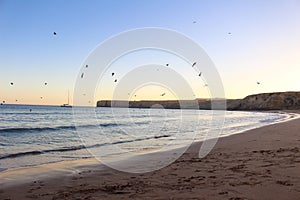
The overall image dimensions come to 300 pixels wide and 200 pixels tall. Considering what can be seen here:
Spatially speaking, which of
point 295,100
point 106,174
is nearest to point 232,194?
point 106,174

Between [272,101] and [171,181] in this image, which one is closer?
[171,181]

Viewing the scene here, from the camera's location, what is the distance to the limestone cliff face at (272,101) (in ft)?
449

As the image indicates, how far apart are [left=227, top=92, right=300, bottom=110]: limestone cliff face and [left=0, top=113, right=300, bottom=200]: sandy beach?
138 metres

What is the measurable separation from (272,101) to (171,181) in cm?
14693

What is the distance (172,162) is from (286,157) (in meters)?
3.76

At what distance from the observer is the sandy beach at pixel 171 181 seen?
19.4 ft

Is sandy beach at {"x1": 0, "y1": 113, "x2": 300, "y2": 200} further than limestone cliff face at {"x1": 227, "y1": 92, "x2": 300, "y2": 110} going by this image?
No

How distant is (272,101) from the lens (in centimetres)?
14212

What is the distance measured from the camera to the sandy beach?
5.91 meters

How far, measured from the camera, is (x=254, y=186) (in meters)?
6.23

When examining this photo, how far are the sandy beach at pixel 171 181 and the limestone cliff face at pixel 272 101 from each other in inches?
5445

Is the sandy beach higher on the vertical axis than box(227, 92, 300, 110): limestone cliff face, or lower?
lower

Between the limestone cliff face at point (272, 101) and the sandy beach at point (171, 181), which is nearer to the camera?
the sandy beach at point (171, 181)

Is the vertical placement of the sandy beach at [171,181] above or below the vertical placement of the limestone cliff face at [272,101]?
below
